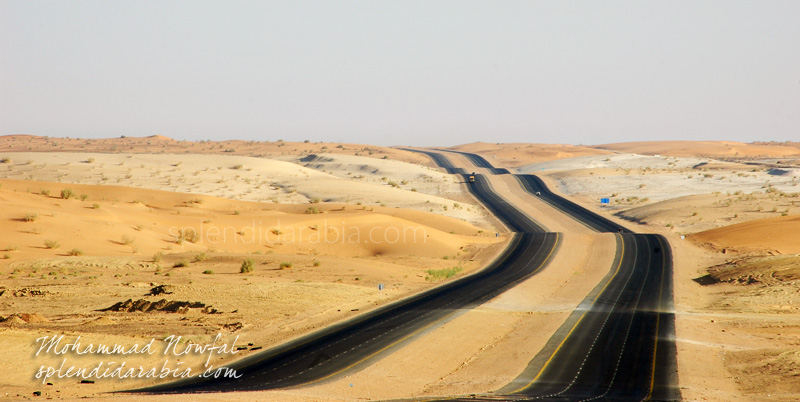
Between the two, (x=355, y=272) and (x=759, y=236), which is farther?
(x=759, y=236)

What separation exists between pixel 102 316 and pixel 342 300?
37.3 feet

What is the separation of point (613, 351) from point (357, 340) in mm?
9472

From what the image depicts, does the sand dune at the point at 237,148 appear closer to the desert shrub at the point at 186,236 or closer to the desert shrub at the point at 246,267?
the desert shrub at the point at 186,236

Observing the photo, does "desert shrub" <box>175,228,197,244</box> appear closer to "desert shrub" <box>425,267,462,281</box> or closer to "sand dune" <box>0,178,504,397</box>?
"sand dune" <box>0,178,504,397</box>

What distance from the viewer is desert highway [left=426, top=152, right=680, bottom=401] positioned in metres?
20.5

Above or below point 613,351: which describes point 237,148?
above

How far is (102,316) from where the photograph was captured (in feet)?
92.8

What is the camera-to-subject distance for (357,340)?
87.4 ft

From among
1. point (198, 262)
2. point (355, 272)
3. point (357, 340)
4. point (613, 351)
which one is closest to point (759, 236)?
A: point (355, 272)

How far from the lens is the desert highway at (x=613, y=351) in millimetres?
20500

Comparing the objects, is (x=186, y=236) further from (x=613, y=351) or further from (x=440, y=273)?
(x=613, y=351)

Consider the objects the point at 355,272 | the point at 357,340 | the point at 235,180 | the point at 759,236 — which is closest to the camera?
the point at 357,340

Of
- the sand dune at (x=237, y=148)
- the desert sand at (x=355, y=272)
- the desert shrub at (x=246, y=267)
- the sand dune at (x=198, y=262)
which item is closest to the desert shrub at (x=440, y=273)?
the sand dune at (x=198, y=262)

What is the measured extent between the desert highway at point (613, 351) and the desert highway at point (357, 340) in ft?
16.9
